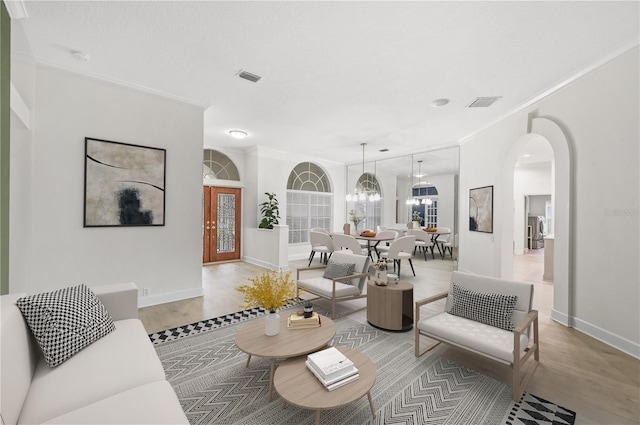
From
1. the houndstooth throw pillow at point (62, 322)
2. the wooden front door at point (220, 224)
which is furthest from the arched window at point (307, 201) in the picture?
the houndstooth throw pillow at point (62, 322)

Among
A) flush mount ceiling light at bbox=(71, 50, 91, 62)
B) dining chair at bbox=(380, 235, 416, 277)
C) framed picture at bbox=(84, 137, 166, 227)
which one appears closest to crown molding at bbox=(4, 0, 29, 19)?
flush mount ceiling light at bbox=(71, 50, 91, 62)

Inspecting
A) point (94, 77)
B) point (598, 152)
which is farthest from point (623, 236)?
point (94, 77)

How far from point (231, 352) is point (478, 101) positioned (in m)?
4.42

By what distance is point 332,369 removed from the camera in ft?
5.58

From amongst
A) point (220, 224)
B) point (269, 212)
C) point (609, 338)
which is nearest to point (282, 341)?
point (609, 338)

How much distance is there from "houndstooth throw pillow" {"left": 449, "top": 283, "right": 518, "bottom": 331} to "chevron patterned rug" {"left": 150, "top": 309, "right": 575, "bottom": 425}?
437 mm

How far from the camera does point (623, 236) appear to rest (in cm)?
275

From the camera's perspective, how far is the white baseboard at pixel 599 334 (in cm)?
260

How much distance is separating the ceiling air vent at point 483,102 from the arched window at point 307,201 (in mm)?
4745

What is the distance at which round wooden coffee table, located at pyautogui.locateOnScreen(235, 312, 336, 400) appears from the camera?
196 centimetres

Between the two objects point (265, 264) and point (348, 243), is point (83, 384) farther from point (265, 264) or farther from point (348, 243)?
point (265, 264)

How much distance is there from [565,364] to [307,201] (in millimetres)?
6465

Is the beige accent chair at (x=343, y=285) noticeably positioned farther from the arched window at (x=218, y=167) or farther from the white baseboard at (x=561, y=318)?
the arched window at (x=218, y=167)

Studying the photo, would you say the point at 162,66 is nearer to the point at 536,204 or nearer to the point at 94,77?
the point at 94,77
